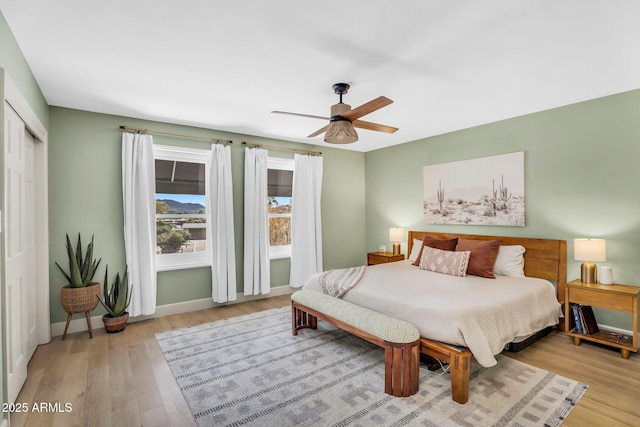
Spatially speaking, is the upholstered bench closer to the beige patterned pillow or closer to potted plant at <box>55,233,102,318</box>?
the beige patterned pillow

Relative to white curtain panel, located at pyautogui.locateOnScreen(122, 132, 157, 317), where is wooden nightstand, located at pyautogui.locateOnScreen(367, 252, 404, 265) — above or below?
below

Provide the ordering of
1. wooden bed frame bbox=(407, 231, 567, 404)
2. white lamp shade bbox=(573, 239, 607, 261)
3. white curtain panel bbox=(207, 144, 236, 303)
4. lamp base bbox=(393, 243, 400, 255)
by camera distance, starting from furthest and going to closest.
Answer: lamp base bbox=(393, 243, 400, 255) → white curtain panel bbox=(207, 144, 236, 303) → wooden bed frame bbox=(407, 231, 567, 404) → white lamp shade bbox=(573, 239, 607, 261)

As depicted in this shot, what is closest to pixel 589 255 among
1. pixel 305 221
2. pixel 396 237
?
pixel 396 237

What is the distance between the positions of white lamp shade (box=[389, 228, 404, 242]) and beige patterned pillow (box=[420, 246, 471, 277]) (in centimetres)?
106

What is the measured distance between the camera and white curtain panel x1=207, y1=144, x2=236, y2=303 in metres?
4.37

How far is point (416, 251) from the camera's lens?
15.1ft

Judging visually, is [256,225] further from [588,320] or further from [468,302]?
[588,320]

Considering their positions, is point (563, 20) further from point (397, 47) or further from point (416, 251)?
point (416, 251)

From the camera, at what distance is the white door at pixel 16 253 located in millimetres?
2127

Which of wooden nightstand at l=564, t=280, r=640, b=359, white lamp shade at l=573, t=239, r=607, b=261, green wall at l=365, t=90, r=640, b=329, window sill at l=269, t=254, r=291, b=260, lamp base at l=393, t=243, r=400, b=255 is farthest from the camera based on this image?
lamp base at l=393, t=243, r=400, b=255

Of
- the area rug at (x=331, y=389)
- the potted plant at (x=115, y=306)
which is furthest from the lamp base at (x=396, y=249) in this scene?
the potted plant at (x=115, y=306)

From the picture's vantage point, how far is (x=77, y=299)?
10.7 ft

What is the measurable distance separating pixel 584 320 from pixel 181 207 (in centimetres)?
485

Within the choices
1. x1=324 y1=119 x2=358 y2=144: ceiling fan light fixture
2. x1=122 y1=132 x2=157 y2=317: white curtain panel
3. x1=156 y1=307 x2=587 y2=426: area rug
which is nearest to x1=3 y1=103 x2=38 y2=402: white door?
x1=122 y1=132 x2=157 y2=317: white curtain panel
